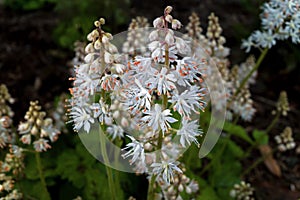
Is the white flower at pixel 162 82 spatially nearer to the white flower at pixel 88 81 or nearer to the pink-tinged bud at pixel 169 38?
the pink-tinged bud at pixel 169 38

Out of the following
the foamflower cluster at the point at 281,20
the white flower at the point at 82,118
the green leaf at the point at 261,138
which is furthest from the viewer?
the green leaf at the point at 261,138

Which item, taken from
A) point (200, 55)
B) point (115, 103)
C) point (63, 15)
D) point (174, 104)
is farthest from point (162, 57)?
point (63, 15)

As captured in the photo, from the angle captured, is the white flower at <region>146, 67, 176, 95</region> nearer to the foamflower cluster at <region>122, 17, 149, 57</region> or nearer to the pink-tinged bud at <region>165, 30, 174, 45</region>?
the pink-tinged bud at <region>165, 30, 174, 45</region>

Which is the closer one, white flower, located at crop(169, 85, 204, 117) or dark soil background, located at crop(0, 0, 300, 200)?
white flower, located at crop(169, 85, 204, 117)

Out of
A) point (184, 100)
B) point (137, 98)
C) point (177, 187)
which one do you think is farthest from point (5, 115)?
point (184, 100)

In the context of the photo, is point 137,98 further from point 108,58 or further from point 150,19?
point 150,19

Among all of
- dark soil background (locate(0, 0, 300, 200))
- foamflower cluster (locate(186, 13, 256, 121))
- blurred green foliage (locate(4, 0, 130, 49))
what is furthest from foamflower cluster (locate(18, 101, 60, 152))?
blurred green foliage (locate(4, 0, 130, 49))

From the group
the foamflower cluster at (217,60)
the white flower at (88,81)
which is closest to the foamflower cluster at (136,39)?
the foamflower cluster at (217,60)
